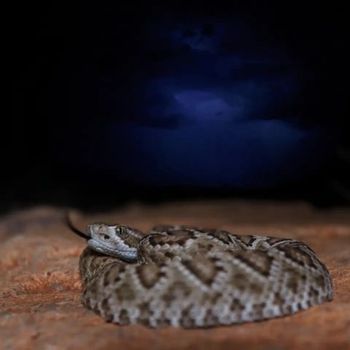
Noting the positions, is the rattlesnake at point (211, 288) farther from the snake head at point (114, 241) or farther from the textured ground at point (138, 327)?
the snake head at point (114, 241)

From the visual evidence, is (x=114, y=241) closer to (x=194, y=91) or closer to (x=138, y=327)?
(x=138, y=327)

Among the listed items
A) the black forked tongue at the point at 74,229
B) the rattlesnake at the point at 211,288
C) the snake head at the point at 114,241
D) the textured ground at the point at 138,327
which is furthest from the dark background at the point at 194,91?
the rattlesnake at the point at 211,288

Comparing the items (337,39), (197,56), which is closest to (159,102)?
(197,56)

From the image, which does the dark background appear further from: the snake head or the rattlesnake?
the rattlesnake

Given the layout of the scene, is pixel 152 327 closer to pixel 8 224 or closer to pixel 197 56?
pixel 197 56

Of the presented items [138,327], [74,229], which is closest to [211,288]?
[138,327]
